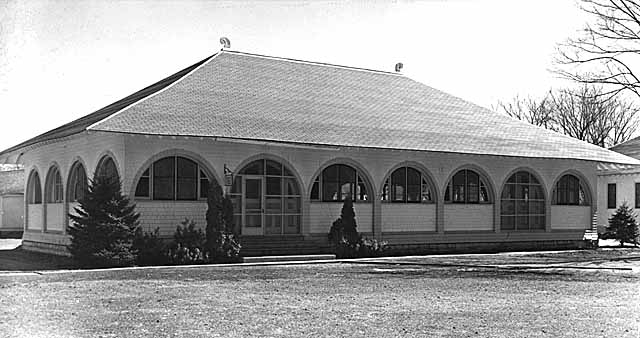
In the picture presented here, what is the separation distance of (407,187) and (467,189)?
2702 mm

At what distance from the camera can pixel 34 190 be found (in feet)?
103

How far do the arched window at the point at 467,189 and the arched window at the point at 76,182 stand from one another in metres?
12.2

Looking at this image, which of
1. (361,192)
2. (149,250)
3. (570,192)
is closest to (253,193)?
(361,192)

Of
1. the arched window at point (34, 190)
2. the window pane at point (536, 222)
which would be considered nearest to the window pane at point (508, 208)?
the window pane at point (536, 222)

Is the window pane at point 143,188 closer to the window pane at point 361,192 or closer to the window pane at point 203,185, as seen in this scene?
the window pane at point 203,185

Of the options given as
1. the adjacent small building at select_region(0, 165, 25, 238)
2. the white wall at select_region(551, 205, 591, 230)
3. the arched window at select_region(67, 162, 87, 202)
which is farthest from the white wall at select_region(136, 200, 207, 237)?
the adjacent small building at select_region(0, 165, 25, 238)

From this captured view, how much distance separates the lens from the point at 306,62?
3312cm

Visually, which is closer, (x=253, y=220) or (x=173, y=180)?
(x=173, y=180)

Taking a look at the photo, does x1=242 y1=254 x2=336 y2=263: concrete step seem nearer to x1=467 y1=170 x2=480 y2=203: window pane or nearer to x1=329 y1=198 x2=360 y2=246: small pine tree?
x1=329 y1=198 x2=360 y2=246: small pine tree

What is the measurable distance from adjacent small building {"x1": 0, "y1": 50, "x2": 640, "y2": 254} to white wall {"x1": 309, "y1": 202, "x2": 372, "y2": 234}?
0.05m

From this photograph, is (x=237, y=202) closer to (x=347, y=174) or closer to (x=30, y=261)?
(x=347, y=174)

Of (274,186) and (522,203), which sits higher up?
(274,186)

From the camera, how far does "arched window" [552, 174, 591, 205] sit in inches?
1310

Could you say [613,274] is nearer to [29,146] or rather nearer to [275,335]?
[275,335]
